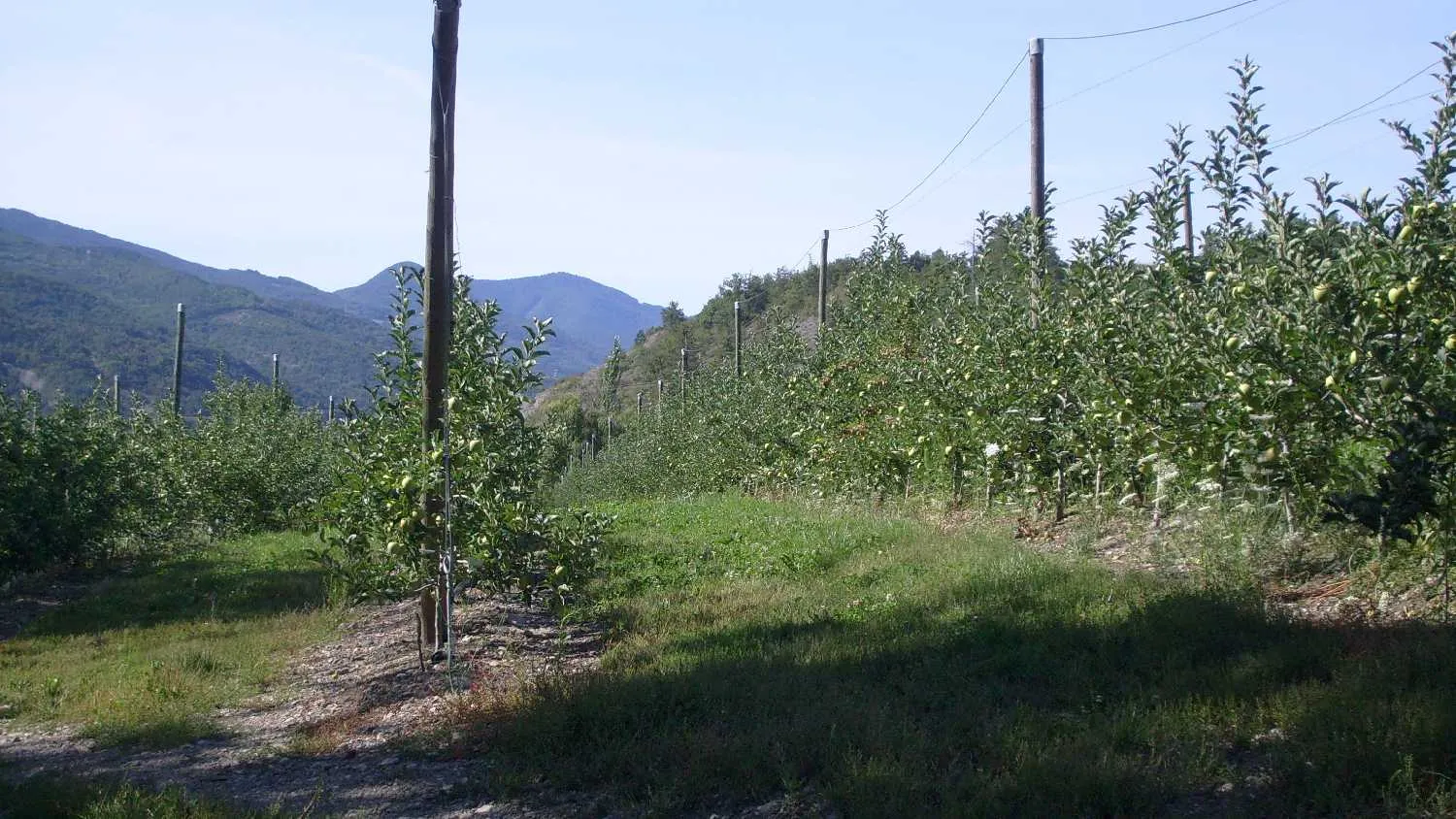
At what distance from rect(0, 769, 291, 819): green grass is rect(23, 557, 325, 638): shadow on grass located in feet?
18.8

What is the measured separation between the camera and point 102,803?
4.82 m

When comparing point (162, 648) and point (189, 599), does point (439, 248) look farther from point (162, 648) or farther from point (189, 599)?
point (189, 599)

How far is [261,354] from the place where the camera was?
121375 millimetres

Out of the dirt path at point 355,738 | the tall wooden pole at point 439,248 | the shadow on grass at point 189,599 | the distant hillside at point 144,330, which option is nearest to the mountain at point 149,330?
the distant hillside at point 144,330

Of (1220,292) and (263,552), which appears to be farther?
(263,552)

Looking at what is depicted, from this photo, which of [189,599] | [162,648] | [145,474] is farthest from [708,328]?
[162,648]

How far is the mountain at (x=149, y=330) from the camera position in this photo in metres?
72.9

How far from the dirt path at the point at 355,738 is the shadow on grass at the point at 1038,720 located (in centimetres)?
37

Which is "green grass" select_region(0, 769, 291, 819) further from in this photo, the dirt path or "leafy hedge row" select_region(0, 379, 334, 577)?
"leafy hedge row" select_region(0, 379, 334, 577)

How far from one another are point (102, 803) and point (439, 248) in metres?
3.77

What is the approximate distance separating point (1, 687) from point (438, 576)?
4196 mm

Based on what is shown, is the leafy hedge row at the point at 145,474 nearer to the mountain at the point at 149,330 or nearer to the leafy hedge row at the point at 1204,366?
the mountain at the point at 149,330

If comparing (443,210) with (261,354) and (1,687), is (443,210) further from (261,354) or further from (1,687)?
(261,354)

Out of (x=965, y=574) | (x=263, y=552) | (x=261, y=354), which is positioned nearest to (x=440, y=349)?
(x=965, y=574)
